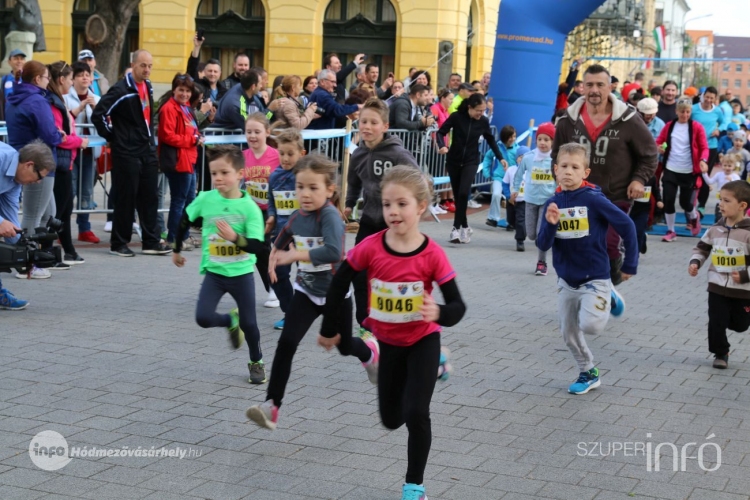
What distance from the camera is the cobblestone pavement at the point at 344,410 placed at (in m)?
5.18

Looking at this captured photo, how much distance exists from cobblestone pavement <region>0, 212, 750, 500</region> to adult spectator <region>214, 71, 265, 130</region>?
3.72 meters

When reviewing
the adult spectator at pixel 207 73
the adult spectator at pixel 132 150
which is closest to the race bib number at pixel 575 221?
the adult spectator at pixel 132 150

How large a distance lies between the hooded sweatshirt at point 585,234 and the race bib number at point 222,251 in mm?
1986

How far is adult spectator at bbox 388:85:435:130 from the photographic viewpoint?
15.9m

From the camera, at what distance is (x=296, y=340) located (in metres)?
6.01

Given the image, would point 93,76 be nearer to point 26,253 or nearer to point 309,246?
point 26,253

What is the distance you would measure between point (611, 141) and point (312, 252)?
351 cm

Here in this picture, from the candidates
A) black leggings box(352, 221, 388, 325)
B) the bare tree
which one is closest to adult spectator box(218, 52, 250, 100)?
black leggings box(352, 221, 388, 325)

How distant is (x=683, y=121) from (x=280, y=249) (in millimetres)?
10302

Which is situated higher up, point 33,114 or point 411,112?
point 411,112

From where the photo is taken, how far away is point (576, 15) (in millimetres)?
18125

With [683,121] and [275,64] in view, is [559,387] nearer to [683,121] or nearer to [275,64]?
[683,121]

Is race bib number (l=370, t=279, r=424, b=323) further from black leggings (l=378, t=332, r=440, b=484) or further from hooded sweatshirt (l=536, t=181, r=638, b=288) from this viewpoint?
hooded sweatshirt (l=536, t=181, r=638, b=288)
